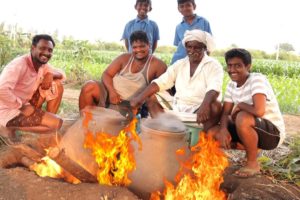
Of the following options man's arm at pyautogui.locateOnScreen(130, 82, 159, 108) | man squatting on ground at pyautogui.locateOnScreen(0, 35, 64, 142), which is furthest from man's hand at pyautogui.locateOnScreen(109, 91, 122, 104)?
man squatting on ground at pyautogui.locateOnScreen(0, 35, 64, 142)

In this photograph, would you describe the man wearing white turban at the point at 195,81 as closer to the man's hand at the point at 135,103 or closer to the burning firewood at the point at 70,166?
the man's hand at the point at 135,103

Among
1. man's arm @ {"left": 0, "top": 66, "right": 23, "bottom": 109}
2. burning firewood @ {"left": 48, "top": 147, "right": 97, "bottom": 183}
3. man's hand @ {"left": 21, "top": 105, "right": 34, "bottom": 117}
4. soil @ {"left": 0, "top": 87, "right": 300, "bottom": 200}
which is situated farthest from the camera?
man's hand @ {"left": 21, "top": 105, "right": 34, "bottom": 117}

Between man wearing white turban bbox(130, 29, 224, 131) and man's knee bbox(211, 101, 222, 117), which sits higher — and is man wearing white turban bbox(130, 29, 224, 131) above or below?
above

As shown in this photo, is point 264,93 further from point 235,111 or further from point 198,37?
point 198,37

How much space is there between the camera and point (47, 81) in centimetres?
386

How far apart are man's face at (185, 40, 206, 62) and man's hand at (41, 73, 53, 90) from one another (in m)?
1.62

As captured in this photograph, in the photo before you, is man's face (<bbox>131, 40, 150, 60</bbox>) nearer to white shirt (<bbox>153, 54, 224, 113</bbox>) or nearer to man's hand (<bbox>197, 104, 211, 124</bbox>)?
white shirt (<bbox>153, 54, 224, 113</bbox>)

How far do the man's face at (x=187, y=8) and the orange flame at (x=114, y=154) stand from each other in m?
2.47

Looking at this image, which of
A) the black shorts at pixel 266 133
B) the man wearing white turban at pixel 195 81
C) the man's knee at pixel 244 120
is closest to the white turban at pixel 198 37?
the man wearing white turban at pixel 195 81

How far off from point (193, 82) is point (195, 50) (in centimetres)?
34

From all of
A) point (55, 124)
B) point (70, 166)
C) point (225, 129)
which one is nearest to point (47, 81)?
point (55, 124)

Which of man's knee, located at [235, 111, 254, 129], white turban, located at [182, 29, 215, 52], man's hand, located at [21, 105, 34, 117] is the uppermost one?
white turban, located at [182, 29, 215, 52]

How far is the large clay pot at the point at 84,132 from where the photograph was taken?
279 cm

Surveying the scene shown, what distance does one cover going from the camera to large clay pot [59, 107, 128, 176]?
2791 mm
